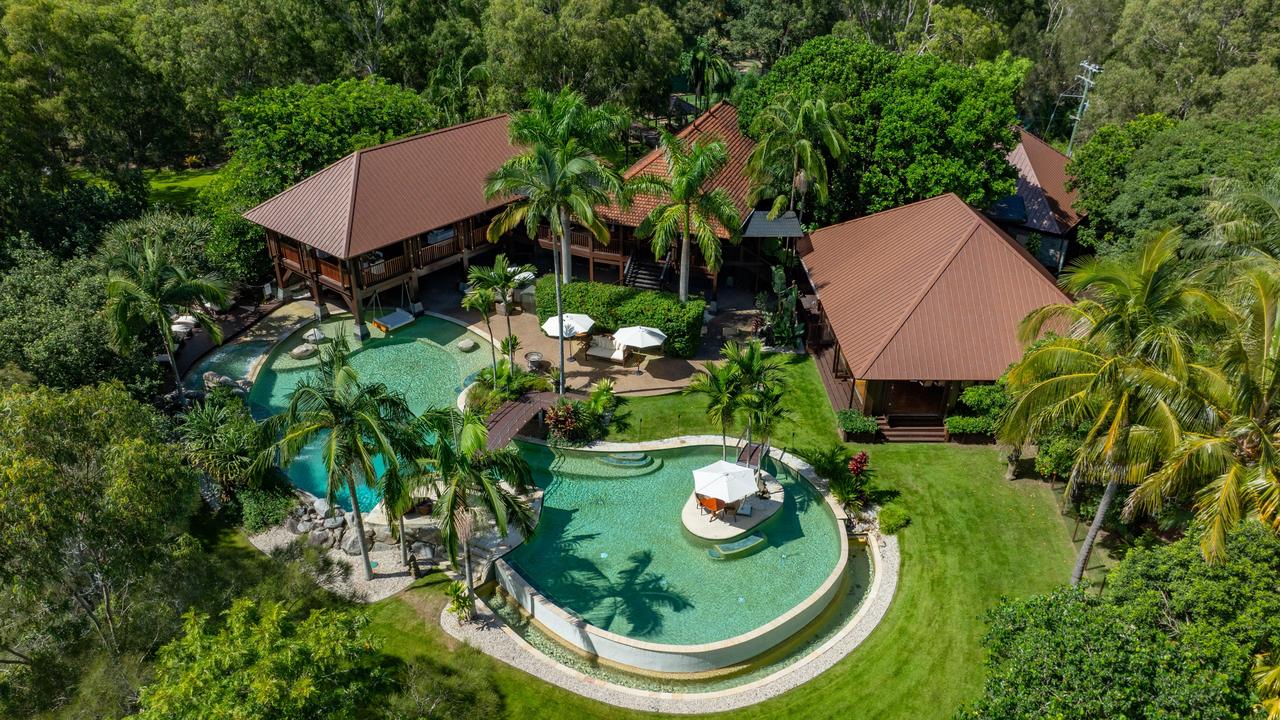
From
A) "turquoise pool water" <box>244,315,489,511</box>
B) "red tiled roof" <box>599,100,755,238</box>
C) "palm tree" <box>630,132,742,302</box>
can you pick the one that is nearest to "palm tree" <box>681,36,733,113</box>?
"red tiled roof" <box>599,100,755,238</box>

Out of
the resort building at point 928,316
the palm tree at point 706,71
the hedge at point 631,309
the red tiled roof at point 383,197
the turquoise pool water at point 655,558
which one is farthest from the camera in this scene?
the palm tree at point 706,71

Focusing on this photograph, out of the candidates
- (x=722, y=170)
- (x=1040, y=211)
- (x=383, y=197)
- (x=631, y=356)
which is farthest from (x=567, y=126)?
(x=1040, y=211)

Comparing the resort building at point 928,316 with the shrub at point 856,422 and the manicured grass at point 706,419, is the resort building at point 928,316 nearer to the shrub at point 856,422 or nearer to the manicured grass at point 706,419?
the shrub at point 856,422

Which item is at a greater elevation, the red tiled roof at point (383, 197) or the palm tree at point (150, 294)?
the red tiled roof at point (383, 197)

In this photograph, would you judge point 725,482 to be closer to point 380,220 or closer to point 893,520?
point 893,520

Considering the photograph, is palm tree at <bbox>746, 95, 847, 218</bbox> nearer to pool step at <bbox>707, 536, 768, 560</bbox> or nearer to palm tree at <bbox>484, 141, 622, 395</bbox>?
palm tree at <bbox>484, 141, 622, 395</bbox>

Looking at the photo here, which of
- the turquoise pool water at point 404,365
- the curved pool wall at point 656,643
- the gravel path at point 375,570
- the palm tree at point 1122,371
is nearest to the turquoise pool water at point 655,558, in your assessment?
the curved pool wall at point 656,643
